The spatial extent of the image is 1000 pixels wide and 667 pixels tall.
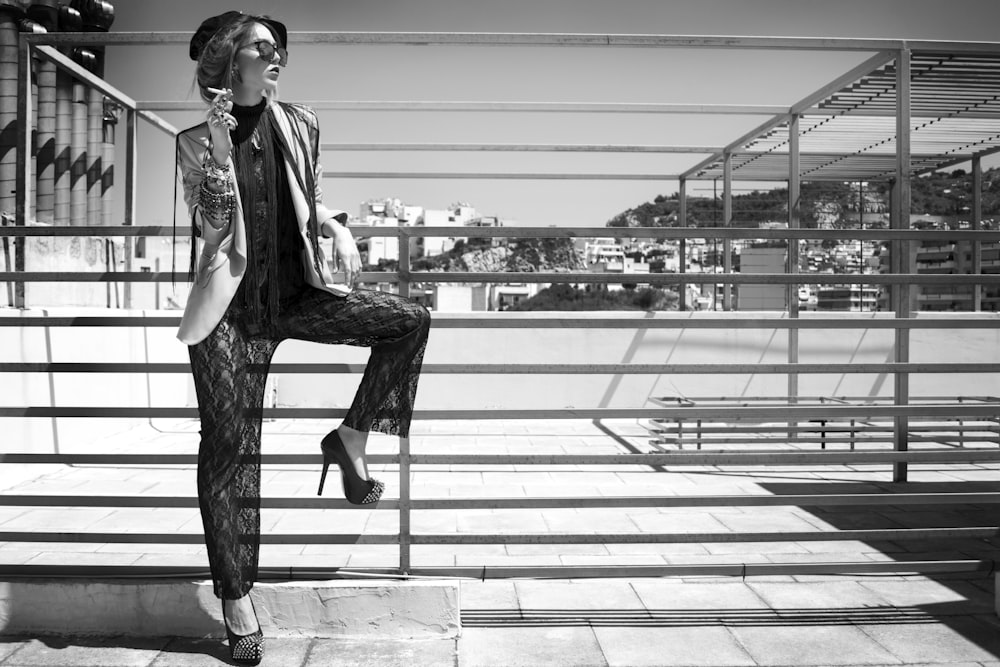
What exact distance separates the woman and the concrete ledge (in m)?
0.21

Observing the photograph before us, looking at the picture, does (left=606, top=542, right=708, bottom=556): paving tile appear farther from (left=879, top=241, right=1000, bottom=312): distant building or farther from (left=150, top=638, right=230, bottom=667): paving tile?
(left=879, top=241, right=1000, bottom=312): distant building

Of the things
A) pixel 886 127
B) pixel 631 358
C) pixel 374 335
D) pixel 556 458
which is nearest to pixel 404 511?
pixel 556 458

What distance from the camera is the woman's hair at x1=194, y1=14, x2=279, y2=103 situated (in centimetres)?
242

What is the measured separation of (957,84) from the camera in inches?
249

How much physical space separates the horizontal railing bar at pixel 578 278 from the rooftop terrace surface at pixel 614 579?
0.92 metres

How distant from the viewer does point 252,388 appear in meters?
2.55

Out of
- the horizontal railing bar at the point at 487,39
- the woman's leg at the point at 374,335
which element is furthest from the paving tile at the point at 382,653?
the horizontal railing bar at the point at 487,39

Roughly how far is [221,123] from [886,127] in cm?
722

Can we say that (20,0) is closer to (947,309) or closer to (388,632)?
(388,632)

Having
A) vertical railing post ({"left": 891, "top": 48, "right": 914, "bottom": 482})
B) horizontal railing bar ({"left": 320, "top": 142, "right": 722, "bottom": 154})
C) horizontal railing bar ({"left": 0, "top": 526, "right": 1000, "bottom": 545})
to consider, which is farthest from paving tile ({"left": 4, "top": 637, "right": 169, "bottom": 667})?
horizontal railing bar ({"left": 320, "top": 142, "right": 722, "bottom": 154})

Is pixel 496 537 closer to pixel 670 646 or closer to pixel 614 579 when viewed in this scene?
pixel 670 646

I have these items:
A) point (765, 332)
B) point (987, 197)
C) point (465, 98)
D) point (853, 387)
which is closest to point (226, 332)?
point (465, 98)

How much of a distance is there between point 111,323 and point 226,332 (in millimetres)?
603

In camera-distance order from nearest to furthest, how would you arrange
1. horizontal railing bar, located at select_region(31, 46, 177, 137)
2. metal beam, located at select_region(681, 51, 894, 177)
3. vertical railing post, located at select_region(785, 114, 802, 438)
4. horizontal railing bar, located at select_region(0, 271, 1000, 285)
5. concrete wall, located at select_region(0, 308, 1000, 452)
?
horizontal railing bar, located at select_region(0, 271, 1000, 285) < metal beam, located at select_region(681, 51, 894, 177) < horizontal railing bar, located at select_region(31, 46, 177, 137) < vertical railing post, located at select_region(785, 114, 802, 438) < concrete wall, located at select_region(0, 308, 1000, 452)
